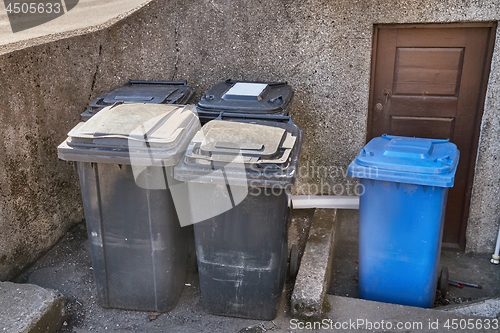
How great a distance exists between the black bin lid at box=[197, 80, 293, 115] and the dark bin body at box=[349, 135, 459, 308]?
72 cm

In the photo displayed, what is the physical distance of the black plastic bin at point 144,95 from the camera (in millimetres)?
3439

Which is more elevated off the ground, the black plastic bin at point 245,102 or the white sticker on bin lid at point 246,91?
the white sticker on bin lid at point 246,91

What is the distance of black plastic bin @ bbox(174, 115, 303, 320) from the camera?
2.65m

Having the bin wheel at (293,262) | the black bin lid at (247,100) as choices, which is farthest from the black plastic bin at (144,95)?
the bin wheel at (293,262)

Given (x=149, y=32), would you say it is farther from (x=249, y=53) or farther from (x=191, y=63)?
(x=249, y=53)

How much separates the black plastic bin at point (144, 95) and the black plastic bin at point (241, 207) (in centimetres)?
72

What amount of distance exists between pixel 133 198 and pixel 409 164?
1824mm

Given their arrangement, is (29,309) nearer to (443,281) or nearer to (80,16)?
(443,281)

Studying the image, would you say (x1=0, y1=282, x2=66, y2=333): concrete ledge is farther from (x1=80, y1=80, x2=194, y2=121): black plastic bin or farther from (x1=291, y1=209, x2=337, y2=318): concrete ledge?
(x1=291, y1=209, x2=337, y2=318): concrete ledge

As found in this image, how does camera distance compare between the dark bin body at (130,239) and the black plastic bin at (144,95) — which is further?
the black plastic bin at (144,95)

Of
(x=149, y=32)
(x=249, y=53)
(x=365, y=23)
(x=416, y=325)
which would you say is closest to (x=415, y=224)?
(x=416, y=325)
